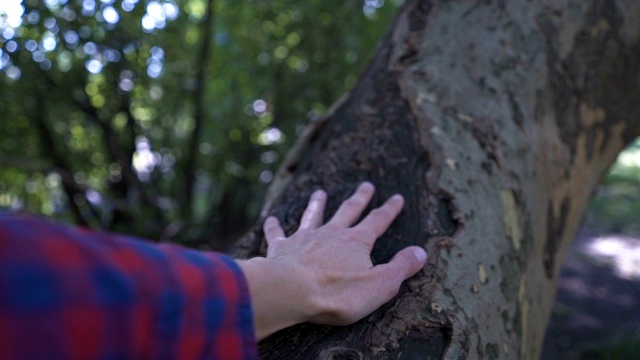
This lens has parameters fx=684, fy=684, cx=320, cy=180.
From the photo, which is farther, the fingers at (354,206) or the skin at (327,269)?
the fingers at (354,206)

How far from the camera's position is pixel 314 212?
1.69m

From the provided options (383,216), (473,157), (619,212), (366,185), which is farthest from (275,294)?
(619,212)

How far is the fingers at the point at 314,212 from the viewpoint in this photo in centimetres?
165

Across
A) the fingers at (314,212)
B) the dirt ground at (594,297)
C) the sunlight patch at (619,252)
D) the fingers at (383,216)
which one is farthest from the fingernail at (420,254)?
the sunlight patch at (619,252)

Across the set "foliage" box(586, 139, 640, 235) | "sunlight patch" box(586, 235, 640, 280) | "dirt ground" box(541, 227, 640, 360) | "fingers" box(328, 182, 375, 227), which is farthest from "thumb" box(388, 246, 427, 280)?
"foliage" box(586, 139, 640, 235)

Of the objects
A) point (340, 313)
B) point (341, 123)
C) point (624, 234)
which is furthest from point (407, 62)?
point (624, 234)

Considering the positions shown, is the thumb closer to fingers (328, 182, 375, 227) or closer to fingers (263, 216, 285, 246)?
fingers (328, 182, 375, 227)

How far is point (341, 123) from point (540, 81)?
64 cm

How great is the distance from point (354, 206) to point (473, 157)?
400 mm

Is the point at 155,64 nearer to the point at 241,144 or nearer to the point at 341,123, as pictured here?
the point at 241,144

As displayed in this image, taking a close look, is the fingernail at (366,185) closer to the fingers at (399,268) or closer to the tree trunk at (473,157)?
the tree trunk at (473,157)

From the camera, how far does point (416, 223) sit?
1.67m

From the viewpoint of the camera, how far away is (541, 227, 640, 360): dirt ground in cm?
485

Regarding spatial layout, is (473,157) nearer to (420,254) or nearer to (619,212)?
(420,254)
